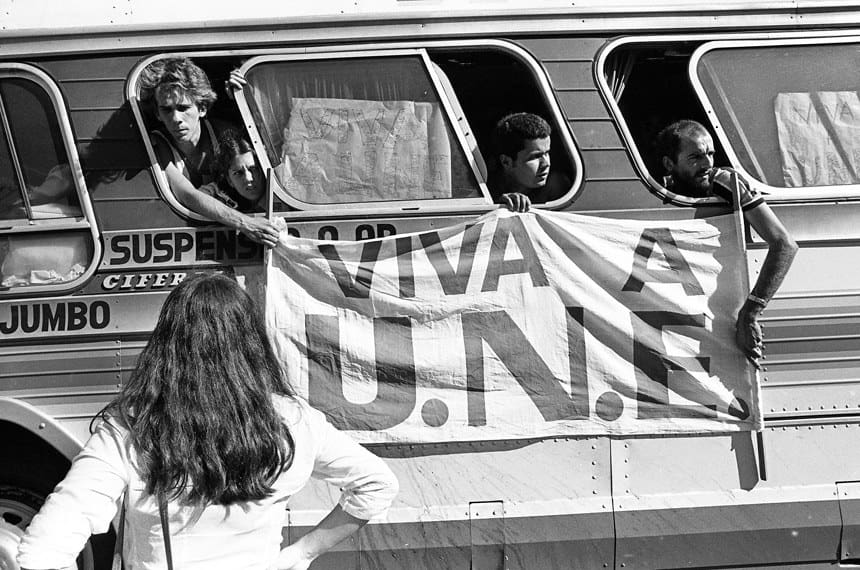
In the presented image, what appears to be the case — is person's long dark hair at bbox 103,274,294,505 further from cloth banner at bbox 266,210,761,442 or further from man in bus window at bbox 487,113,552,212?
man in bus window at bbox 487,113,552,212

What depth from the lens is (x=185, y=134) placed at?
13.9 feet

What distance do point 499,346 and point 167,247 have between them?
163 cm

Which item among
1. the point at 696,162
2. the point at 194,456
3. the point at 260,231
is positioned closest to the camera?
the point at 194,456

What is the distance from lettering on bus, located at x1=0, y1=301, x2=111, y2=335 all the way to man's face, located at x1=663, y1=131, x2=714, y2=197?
2865mm

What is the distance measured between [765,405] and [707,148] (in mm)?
1268

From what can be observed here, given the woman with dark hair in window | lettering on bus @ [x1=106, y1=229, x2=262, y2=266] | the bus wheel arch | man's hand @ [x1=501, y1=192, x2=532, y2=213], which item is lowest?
the bus wheel arch

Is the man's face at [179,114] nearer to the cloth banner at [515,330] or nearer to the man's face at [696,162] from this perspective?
the cloth banner at [515,330]

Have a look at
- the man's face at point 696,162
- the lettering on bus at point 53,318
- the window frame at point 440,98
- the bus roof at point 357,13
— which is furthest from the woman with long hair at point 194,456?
the man's face at point 696,162

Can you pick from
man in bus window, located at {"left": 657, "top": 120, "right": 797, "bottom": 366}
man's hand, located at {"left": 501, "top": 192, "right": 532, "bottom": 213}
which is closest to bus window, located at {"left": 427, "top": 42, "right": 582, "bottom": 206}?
man's hand, located at {"left": 501, "top": 192, "right": 532, "bottom": 213}

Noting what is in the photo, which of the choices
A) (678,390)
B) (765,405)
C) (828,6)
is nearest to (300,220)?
(678,390)

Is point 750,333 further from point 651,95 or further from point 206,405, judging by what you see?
point 206,405

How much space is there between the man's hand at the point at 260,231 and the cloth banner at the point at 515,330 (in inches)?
2.8

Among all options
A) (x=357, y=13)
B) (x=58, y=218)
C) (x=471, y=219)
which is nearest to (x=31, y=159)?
(x=58, y=218)

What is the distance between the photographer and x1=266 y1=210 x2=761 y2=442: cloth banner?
4168mm
